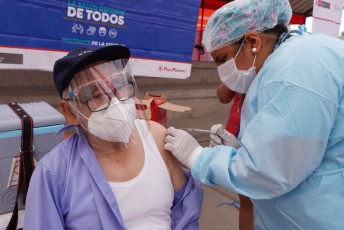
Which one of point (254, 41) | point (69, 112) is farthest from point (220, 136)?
point (69, 112)

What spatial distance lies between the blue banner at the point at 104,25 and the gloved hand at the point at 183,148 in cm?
125

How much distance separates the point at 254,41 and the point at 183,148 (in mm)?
565

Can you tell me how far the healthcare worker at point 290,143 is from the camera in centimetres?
80

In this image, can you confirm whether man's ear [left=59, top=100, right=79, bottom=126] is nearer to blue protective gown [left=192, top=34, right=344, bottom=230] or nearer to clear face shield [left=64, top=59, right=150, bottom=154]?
clear face shield [left=64, top=59, right=150, bottom=154]

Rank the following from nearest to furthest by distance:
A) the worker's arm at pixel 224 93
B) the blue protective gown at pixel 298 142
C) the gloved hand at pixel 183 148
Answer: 1. the blue protective gown at pixel 298 142
2. the gloved hand at pixel 183 148
3. the worker's arm at pixel 224 93

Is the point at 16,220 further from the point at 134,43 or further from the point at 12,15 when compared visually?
the point at 134,43

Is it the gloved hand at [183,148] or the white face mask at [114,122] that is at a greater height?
the white face mask at [114,122]

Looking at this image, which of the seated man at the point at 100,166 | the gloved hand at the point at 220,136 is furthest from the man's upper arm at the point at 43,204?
the gloved hand at the point at 220,136

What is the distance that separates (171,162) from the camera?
3.84ft

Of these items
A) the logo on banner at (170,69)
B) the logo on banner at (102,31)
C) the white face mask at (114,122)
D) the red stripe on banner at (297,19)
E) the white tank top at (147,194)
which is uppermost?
the red stripe on banner at (297,19)

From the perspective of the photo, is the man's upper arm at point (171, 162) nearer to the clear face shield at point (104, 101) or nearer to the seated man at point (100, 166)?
the seated man at point (100, 166)

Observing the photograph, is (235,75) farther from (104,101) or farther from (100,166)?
(100,166)

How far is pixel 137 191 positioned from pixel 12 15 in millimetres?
1443

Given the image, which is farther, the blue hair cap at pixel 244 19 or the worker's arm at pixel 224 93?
the worker's arm at pixel 224 93
